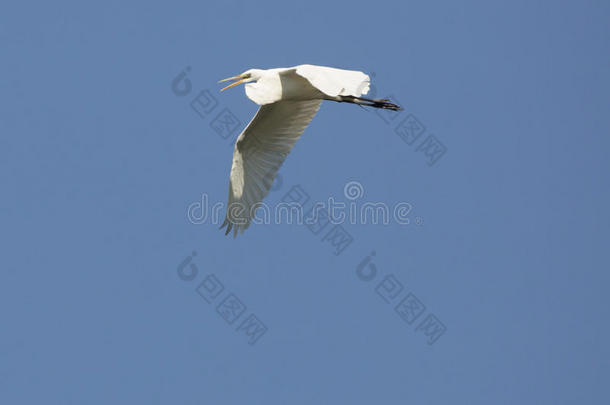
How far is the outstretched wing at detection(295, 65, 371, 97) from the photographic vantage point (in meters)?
8.56

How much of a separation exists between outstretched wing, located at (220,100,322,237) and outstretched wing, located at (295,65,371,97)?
1.78 meters

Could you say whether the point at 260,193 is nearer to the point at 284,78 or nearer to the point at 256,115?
the point at 256,115

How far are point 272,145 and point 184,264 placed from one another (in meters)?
1.77

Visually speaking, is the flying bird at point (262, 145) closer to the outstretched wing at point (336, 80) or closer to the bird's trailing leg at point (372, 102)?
the bird's trailing leg at point (372, 102)

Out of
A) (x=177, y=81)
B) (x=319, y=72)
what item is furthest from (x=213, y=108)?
(x=319, y=72)

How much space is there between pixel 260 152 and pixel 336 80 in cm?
258

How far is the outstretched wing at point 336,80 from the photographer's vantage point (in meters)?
8.56

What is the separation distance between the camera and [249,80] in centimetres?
1059

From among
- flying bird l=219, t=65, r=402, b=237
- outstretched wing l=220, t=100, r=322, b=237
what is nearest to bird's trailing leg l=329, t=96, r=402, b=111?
flying bird l=219, t=65, r=402, b=237

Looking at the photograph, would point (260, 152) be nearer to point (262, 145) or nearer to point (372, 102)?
point (262, 145)

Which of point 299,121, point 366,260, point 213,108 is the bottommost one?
point 366,260

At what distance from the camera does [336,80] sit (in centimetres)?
877

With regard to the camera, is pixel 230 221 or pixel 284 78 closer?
pixel 284 78


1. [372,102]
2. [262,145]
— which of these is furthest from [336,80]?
[262,145]
